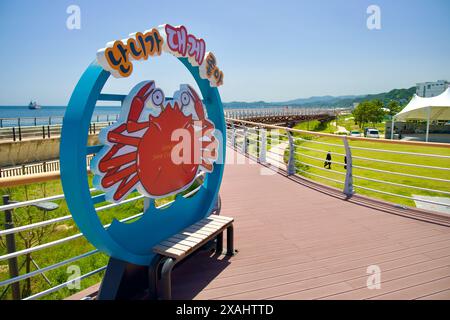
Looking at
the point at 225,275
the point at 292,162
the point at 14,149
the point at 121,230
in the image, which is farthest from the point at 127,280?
the point at 14,149

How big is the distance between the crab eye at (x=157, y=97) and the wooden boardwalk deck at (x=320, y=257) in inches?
61.1

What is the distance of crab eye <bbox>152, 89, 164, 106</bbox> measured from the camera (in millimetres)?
2528

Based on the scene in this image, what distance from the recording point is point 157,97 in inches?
101

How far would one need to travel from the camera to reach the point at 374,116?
51.8 m

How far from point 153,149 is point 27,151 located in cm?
1665

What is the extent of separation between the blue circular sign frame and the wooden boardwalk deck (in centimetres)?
44

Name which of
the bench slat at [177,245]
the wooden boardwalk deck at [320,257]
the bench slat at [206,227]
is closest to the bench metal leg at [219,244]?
the wooden boardwalk deck at [320,257]

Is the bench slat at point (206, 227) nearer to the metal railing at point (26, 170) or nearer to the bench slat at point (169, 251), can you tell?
the bench slat at point (169, 251)

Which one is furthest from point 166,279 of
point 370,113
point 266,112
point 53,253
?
point 370,113

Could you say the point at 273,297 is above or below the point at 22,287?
above

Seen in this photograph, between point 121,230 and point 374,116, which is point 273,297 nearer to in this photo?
point 121,230

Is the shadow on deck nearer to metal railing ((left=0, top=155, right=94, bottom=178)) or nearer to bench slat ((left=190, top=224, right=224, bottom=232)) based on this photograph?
bench slat ((left=190, top=224, right=224, bottom=232))

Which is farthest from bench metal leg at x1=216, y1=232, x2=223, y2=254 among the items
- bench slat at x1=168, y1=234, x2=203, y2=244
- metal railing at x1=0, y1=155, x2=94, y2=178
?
metal railing at x1=0, y1=155, x2=94, y2=178
